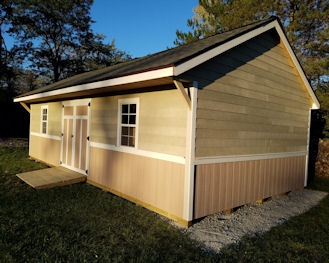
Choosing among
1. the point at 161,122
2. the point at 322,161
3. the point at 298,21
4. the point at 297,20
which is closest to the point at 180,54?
the point at 161,122

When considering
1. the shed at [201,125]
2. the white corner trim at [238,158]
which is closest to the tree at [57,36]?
the shed at [201,125]

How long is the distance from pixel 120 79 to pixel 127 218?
264 centimetres

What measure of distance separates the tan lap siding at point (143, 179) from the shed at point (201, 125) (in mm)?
21

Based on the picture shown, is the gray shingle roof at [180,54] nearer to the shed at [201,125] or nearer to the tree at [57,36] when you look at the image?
the shed at [201,125]

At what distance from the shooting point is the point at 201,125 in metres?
4.34

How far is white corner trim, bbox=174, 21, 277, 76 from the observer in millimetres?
3739

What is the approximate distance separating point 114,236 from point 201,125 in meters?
2.36

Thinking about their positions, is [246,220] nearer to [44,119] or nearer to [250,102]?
[250,102]

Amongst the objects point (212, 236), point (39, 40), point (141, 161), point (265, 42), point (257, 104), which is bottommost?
point (212, 236)

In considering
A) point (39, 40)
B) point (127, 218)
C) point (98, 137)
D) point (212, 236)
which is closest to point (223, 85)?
point (212, 236)

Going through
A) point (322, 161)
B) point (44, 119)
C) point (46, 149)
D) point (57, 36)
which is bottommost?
point (322, 161)

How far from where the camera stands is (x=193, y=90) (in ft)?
13.8

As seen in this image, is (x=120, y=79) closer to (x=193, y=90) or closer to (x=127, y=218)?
(x=193, y=90)

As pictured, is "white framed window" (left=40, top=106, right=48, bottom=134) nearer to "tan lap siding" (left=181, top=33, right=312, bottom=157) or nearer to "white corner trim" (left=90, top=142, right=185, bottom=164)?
"white corner trim" (left=90, top=142, right=185, bottom=164)
